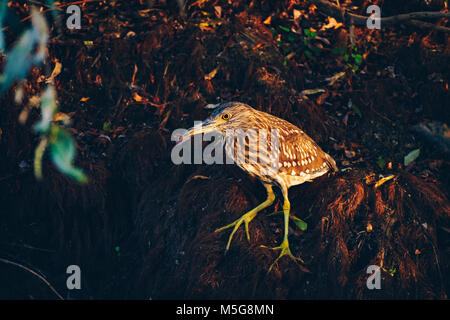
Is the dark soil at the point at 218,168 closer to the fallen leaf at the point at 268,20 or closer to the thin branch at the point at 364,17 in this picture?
the fallen leaf at the point at 268,20

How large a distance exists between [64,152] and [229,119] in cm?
165

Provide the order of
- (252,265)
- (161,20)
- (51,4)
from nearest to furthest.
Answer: (252,265)
(51,4)
(161,20)

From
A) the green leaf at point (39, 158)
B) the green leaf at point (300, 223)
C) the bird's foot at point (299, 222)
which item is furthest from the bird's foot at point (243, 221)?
the green leaf at point (39, 158)

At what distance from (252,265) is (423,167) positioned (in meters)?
1.83

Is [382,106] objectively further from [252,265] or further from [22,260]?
[22,260]

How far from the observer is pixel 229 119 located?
11.4 ft

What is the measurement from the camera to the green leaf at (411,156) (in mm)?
4145

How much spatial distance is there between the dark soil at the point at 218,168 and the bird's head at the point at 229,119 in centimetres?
63

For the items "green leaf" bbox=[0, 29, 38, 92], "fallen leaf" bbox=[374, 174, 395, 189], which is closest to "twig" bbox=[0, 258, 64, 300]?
"green leaf" bbox=[0, 29, 38, 92]

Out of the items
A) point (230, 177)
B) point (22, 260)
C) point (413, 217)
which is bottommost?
point (22, 260)

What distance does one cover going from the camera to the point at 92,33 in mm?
4512

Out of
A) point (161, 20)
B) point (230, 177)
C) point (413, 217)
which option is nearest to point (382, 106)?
point (413, 217)

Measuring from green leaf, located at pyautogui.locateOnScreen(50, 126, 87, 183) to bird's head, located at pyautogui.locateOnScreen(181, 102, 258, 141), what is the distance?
1209mm

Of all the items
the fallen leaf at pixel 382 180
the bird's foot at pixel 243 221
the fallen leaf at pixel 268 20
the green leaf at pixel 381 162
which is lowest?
the bird's foot at pixel 243 221
